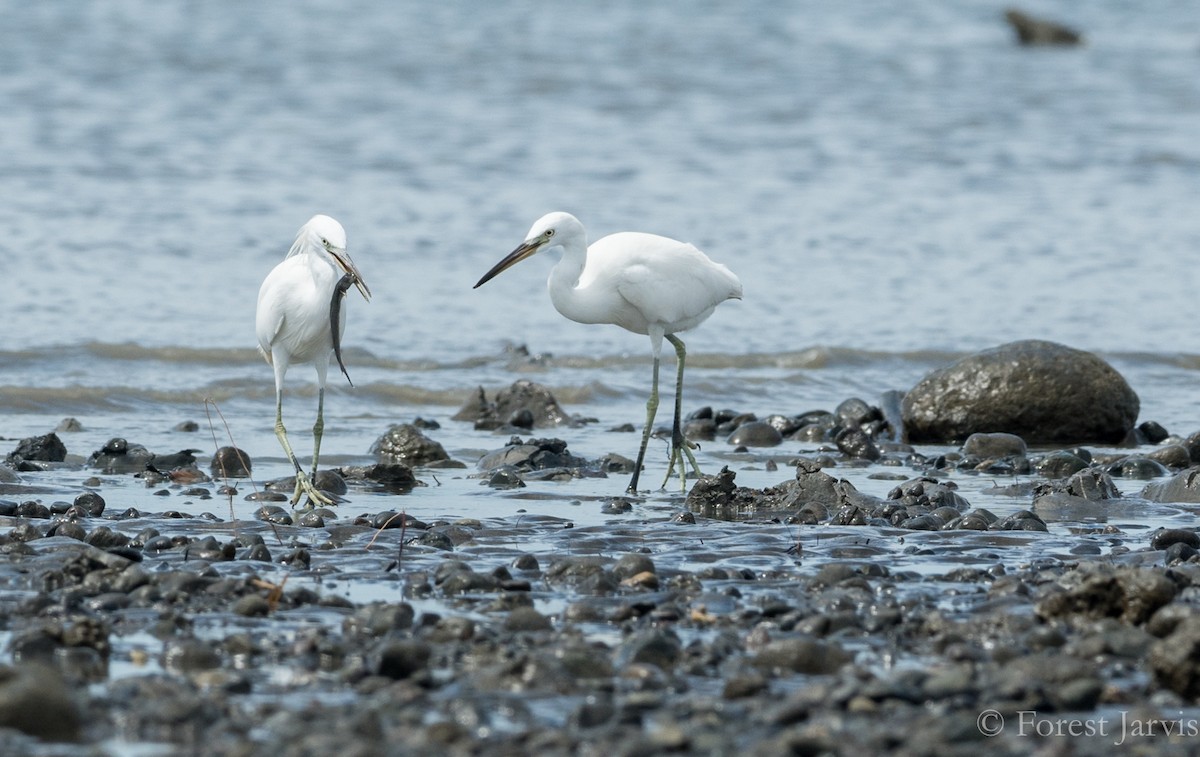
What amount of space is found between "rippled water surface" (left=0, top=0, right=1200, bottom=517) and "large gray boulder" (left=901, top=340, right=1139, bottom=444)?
1.19 metres

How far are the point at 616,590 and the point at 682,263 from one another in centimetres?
347

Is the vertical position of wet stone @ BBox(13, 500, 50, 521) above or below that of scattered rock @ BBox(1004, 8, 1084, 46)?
below

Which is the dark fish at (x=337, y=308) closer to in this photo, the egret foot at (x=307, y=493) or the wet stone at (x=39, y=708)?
the egret foot at (x=307, y=493)

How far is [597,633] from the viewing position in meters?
5.87

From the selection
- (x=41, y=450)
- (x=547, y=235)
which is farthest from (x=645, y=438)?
(x=41, y=450)

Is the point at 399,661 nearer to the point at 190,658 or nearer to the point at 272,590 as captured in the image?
the point at 190,658

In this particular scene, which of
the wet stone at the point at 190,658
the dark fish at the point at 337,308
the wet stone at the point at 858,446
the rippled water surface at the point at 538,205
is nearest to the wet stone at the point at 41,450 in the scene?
the rippled water surface at the point at 538,205

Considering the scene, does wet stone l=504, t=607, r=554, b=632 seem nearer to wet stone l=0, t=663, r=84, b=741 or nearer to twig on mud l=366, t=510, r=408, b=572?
twig on mud l=366, t=510, r=408, b=572

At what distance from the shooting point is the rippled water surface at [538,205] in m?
13.0

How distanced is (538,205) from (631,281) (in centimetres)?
983

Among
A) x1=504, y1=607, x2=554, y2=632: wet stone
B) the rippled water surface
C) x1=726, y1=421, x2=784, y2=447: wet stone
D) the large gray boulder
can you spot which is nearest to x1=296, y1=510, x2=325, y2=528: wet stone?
the rippled water surface

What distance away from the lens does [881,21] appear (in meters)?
40.2

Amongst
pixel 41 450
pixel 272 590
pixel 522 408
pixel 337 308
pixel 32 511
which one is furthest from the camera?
pixel 522 408

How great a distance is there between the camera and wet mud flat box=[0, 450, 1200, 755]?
468 cm
